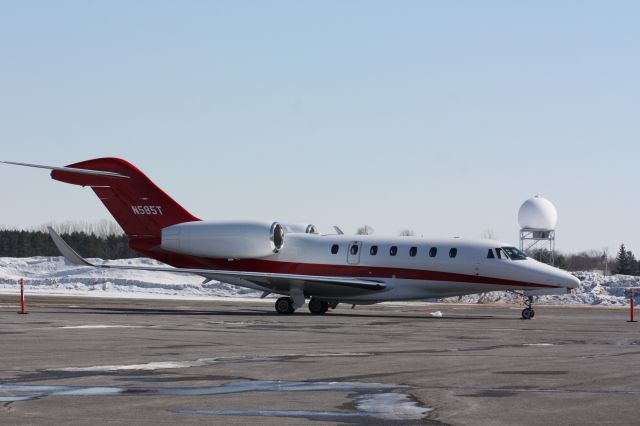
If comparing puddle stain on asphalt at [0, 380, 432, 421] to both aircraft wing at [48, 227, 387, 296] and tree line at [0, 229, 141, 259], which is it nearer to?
aircraft wing at [48, 227, 387, 296]

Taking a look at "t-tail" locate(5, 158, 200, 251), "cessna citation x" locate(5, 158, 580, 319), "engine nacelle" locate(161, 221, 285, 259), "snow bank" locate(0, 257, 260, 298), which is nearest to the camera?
"cessna citation x" locate(5, 158, 580, 319)

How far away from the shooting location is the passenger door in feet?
128

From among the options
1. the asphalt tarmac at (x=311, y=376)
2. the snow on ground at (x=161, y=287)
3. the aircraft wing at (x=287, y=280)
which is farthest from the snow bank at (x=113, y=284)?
the asphalt tarmac at (x=311, y=376)

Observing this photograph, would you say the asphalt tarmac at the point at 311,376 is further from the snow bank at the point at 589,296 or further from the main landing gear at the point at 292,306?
the snow bank at the point at 589,296

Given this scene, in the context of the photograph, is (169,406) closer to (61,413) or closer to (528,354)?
(61,413)

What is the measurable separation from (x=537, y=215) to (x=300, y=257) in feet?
104

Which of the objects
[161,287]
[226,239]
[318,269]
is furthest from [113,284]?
[318,269]

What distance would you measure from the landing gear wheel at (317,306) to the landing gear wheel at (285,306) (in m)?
0.80

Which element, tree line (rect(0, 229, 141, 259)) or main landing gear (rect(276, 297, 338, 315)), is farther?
tree line (rect(0, 229, 141, 259))

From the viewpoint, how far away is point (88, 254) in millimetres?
109500

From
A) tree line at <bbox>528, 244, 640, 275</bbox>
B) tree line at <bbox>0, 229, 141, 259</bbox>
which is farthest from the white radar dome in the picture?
tree line at <bbox>0, 229, 141, 259</bbox>

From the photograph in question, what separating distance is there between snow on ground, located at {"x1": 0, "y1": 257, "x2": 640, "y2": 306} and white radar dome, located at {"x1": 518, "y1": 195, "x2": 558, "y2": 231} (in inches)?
173

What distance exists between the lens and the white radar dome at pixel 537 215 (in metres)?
68.2

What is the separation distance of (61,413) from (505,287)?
27657 millimetres
